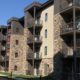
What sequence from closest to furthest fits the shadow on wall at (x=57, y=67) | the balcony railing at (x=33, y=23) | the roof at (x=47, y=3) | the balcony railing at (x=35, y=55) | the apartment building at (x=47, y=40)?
the apartment building at (x=47, y=40) < the shadow on wall at (x=57, y=67) < the roof at (x=47, y=3) < the balcony railing at (x=35, y=55) < the balcony railing at (x=33, y=23)

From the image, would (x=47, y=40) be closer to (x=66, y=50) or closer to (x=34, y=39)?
(x=34, y=39)

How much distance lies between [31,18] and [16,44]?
35.4ft

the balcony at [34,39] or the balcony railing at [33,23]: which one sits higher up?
the balcony railing at [33,23]

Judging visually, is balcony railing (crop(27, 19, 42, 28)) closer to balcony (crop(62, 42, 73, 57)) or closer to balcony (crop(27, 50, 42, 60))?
balcony (crop(27, 50, 42, 60))

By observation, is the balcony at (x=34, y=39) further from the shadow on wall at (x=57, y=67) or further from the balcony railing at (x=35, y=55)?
the shadow on wall at (x=57, y=67)

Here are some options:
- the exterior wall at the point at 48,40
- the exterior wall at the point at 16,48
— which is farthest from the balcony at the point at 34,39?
the exterior wall at the point at 16,48

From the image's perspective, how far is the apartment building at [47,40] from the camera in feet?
124

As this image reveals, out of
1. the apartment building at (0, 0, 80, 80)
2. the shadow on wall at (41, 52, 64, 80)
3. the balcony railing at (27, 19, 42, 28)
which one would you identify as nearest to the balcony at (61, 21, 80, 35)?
the apartment building at (0, 0, 80, 80)

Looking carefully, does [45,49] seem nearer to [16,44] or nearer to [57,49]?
[57,49]

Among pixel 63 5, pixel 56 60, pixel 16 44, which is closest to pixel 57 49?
pixel 56 60

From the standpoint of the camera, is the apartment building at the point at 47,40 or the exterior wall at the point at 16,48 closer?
the apartment building at the point at 47,40

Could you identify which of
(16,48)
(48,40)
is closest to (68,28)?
(48,40)

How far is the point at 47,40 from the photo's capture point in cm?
4806

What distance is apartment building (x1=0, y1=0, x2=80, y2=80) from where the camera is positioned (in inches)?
1491
